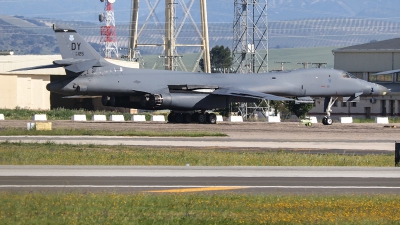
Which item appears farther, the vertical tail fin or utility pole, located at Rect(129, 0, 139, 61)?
utility pole, located at Rect(129, 0, 139, 61)

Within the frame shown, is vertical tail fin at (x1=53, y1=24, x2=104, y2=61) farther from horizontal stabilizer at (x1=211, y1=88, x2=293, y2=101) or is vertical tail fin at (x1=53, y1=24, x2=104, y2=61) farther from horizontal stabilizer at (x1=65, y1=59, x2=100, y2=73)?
horizontal stabilizer at (x1=211, y1=88, x2=293, y2=101)

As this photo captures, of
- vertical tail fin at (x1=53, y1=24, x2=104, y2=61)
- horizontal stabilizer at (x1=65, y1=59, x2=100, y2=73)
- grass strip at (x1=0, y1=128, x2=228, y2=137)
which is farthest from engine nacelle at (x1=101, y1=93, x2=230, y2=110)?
grass strip at (x1=0, y1=128, x2=228, y2=137)

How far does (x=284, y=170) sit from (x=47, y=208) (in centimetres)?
952

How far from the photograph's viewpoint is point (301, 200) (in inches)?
586

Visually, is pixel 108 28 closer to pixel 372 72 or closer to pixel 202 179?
pixel 372 72

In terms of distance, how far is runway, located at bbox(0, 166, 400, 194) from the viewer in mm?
16969

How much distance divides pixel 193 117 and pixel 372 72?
1512 inches

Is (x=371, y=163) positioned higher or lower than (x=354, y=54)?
lower

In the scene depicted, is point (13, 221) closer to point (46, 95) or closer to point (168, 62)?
point (46, 95)

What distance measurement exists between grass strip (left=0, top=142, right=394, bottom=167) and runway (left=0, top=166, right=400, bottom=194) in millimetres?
1962

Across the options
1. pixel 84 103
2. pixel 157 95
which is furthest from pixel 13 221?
pixel 84 103

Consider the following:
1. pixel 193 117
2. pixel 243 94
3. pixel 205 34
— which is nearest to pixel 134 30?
pixel 205 34

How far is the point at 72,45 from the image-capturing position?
45719mm

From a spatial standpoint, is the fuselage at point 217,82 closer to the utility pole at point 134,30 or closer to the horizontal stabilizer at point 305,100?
the horizontal stabilizer at point 305,100
